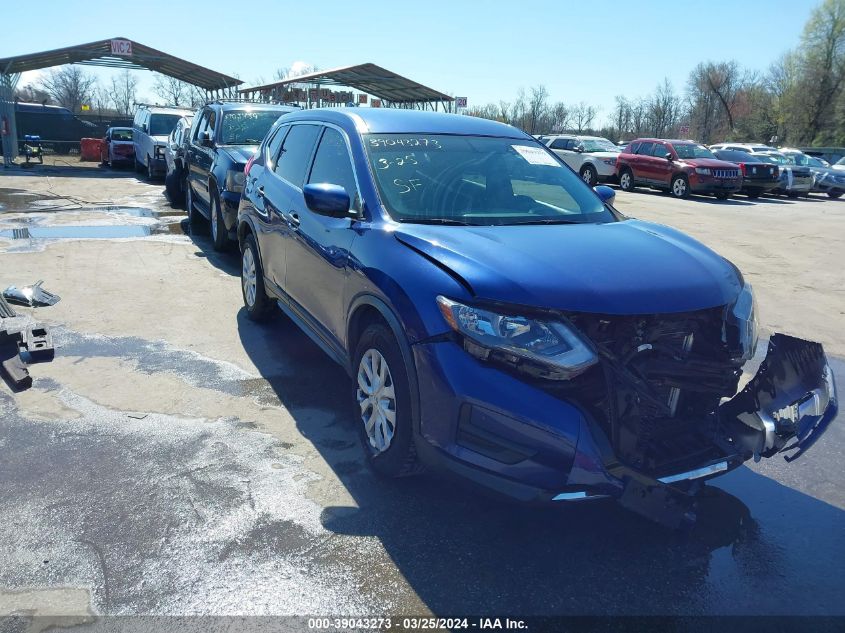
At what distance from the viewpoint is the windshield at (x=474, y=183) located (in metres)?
3.98

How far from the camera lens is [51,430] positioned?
4152mm

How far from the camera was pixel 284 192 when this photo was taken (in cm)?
520

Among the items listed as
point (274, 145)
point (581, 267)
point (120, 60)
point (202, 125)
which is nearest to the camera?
point (581, 267)

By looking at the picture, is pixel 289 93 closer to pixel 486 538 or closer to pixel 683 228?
pixel 683 228

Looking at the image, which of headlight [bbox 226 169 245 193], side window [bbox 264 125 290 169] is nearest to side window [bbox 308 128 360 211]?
side window [bbox 264 125 290 169]

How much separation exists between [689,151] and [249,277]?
19.8 metres

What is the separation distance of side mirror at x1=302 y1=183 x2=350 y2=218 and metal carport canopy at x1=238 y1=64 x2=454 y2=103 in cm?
2471

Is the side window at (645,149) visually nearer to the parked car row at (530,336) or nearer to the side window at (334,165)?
the parked car row at (530,336)

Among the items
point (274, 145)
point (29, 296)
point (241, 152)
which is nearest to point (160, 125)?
point (241, 152)

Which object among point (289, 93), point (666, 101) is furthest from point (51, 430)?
point (666, 101)

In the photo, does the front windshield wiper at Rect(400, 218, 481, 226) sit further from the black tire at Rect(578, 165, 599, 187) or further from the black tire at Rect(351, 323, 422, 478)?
the black tire at Rect(578, 165, 599, 187)

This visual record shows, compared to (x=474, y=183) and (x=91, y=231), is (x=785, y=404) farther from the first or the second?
(x=91, y=231)

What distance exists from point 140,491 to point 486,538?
174 cm

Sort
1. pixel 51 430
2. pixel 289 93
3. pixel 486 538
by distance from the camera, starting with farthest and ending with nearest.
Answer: pixel 289 93
pixel 51 430
pixel 486 538
